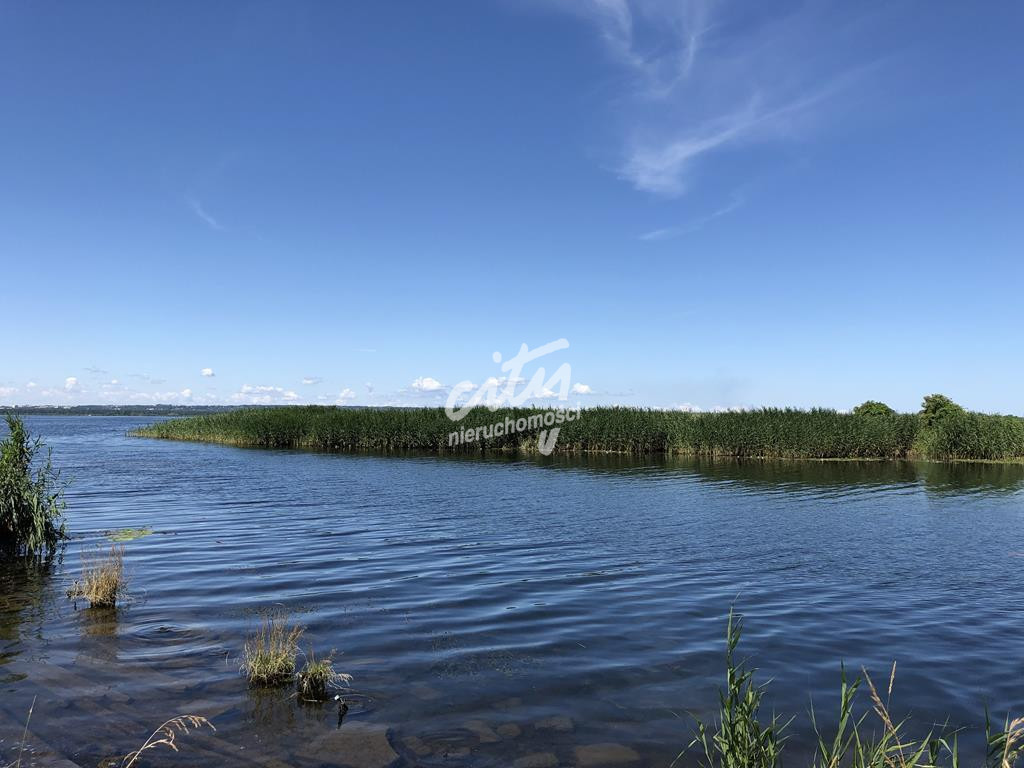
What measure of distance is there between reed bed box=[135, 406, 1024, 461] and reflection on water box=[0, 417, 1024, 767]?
74.6 ft

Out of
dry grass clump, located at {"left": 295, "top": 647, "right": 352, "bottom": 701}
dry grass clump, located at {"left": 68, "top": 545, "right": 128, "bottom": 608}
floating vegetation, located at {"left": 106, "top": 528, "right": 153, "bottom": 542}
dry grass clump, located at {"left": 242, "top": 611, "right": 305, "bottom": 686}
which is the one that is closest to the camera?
dry grass clump, located at {"left": 295, "top": 647, "right": 352, "bottom": 701}

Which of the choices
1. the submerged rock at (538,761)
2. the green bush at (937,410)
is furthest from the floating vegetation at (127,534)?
the green bush at (937,410)

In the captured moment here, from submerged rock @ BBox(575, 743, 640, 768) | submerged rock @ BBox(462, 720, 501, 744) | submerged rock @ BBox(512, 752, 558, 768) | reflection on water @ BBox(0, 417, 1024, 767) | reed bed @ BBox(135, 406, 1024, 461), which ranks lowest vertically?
submerged rock @ BBox(512, 752, 558, 768)

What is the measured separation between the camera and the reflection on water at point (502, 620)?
22.5 ft

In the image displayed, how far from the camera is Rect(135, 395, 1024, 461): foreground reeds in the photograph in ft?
149

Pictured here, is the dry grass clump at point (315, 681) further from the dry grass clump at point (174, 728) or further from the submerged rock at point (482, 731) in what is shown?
the submerged rock at point (482, 731)

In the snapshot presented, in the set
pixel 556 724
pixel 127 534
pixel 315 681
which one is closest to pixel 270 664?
pixel 315 681

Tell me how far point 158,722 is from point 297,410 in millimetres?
63293

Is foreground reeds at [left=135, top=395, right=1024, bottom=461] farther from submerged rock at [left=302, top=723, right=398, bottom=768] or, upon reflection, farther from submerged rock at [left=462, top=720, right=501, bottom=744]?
submerged rock at [left=302, top=723, right=398, bottom=768]

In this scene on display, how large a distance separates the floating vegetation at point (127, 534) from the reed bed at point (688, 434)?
34.2m

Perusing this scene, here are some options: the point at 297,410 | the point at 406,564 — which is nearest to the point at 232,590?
the point at 406,564

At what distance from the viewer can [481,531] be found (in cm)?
1905

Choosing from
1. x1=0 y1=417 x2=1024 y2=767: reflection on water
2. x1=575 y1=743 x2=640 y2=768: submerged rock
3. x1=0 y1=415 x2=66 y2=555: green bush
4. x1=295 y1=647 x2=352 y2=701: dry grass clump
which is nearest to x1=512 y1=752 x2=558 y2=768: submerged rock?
x1=0 y1=417 x2=1024 y2=767: reflection on water

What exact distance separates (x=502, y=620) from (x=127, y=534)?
1162 cm
